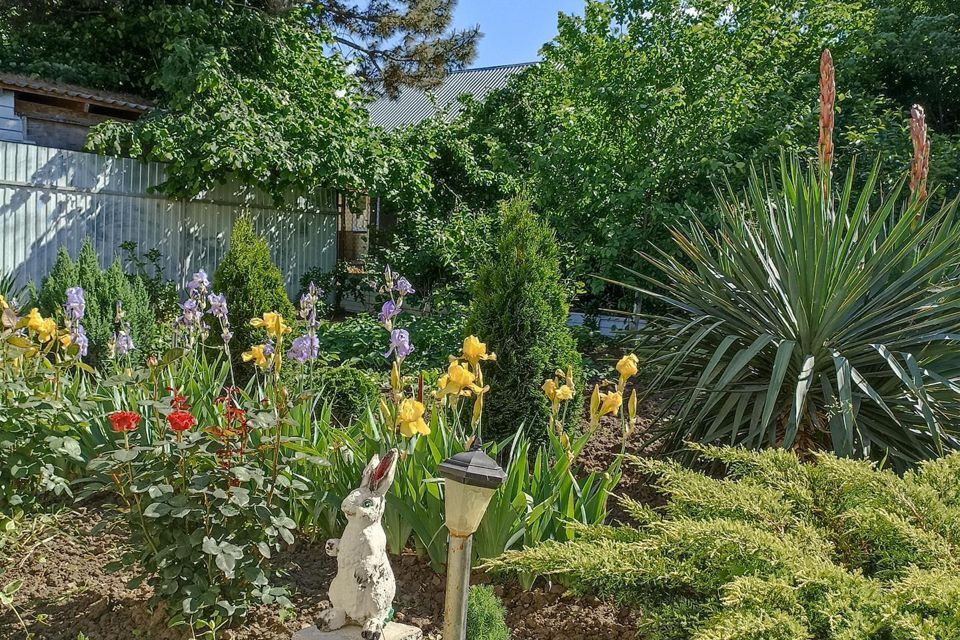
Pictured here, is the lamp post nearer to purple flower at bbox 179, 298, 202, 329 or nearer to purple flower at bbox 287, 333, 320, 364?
purple flower at bbox 287, 333, 320, 364

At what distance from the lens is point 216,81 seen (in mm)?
9930

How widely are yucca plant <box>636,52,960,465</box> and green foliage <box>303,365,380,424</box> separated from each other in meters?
1.76

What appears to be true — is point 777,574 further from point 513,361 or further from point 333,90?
point 333,90

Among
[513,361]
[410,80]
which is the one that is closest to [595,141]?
[513,361]

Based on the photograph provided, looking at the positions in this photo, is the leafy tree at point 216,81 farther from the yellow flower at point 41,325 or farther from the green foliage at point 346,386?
the yellow flower at point 41,325

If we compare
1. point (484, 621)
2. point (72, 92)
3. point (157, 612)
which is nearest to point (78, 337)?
point (157, 612)

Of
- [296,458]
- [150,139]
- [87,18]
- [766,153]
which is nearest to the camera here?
[296,458]

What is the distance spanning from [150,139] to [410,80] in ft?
22.0

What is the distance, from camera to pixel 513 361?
4223 mm

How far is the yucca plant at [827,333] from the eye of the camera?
11.1 ft

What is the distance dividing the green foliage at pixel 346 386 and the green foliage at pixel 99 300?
224 cm

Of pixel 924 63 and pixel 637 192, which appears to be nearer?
pixel 637 192

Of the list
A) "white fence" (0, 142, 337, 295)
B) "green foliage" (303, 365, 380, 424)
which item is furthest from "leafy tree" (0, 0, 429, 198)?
"green foliage" (303, 365, 380, 424)

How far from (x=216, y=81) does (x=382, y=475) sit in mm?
8970
